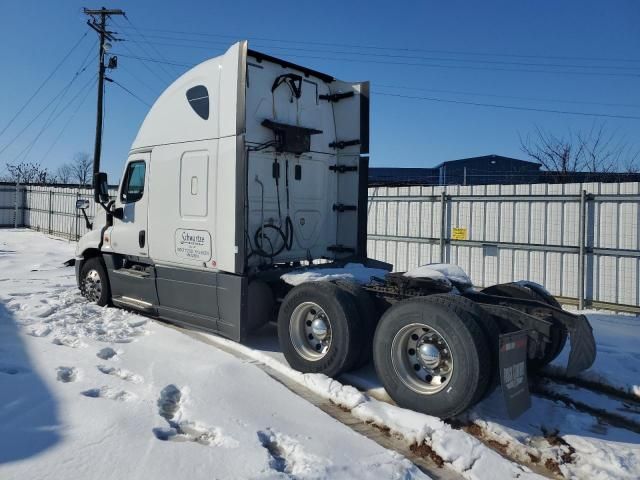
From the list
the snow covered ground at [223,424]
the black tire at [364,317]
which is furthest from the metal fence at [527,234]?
the black tire at [364,317]

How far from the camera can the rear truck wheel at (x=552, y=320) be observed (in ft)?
16.9

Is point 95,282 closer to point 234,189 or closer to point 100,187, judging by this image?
point 100,187

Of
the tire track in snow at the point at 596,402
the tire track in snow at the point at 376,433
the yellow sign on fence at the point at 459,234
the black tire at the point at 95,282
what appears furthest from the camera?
the yellow sign on fence at the point at 459,234

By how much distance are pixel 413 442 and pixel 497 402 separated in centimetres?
125

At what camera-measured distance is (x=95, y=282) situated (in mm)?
9008

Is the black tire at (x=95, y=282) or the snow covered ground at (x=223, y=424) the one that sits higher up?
the black tire at (x=95, y=282)

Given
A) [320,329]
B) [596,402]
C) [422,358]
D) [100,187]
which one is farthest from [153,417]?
[100,187]

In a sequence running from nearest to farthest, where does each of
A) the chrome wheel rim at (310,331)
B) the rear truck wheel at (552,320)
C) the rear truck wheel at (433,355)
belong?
the rear truck wheel at (433,355) < the rear truck wheel at (552,320) < the chrome wheel rim at (310,331)

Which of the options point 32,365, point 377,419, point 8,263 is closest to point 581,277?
point 377,419

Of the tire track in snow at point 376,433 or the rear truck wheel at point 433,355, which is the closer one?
the tire track in snow at point 376,433

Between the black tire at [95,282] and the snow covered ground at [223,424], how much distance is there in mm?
1975

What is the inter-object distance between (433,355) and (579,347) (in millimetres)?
1332

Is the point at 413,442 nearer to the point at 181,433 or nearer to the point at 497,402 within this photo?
the point at 497,402

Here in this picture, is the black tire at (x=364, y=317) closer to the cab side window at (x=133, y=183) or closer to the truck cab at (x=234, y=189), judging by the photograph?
the truck cab at (x=234, y=189)
